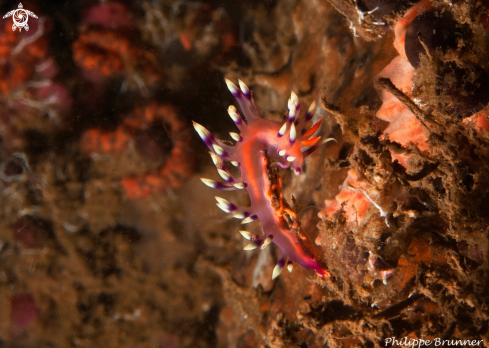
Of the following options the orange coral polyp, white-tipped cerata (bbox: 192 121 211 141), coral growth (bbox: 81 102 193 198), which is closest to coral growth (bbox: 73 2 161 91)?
coral growth (bbox: 81 102 193 198)

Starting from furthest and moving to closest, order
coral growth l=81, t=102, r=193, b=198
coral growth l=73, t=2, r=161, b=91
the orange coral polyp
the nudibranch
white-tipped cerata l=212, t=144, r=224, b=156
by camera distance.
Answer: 1. coral growth l=81, t=102, r=193, b=198
2. coral growth l=73, t=2, r=161, b=91
3. white-tipped cerata l=212, t=144, r=224, b=156
4. the nudibranch
5. the orange coral polyp

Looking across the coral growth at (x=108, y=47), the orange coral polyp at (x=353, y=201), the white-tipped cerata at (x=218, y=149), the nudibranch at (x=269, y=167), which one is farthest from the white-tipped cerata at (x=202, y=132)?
the orange coral polyp at (x=353, y=201)

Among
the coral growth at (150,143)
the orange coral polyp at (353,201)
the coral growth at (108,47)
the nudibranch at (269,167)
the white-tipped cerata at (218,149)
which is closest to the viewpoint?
the orange coral polyp at (353,201)

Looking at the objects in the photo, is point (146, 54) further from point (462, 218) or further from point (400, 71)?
point (462, 218)

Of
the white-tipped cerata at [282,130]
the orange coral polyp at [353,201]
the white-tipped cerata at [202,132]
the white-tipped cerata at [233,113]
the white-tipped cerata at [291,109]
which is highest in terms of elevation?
the white-tipped cerata at [291,109]

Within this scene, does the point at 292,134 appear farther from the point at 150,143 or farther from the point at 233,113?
the point at 150,143

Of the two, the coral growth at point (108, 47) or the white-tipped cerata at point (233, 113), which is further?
the coral growth at point (108, 47)

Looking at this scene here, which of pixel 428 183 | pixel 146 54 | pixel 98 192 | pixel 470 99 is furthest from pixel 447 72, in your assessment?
pixel 98 192

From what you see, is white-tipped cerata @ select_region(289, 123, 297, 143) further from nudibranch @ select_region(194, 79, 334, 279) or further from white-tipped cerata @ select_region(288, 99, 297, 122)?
white-tipped cerata @ select_region(288, 99, 297, 122)

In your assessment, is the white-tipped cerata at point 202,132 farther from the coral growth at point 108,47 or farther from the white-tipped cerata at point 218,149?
the coral growth at point 108,47
